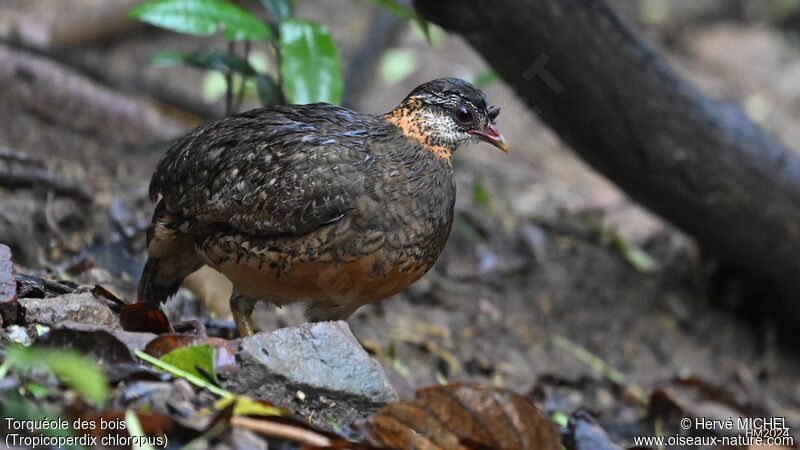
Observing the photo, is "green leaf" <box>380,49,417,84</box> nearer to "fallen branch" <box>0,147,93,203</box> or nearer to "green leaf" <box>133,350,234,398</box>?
"fallen branch" <box>0,147,93,203</box>

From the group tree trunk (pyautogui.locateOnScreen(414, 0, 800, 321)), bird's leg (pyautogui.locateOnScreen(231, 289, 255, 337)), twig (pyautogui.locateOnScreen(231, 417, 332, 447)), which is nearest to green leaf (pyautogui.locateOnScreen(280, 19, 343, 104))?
tree trunk (pyautogui.locateOnScreen(414, 0, 800, 321))

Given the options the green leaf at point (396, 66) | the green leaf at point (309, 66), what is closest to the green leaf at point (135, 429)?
the green leaf at point (309, 66)

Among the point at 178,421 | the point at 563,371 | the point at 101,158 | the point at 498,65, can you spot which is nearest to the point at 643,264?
the point at 563,371

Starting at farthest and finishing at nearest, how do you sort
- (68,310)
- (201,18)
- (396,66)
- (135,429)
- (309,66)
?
(396,66) → (201,18) → (309,66) → (68,310) → (135,429)

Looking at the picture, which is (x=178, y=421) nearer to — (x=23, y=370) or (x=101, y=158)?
(x=23, y=370)

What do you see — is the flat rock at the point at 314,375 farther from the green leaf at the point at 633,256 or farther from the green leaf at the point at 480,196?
the green leaf at the point at 633,256

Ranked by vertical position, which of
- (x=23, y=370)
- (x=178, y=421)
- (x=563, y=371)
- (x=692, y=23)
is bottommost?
(x=23, y=370)

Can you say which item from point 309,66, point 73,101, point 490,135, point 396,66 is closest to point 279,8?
point 309,66

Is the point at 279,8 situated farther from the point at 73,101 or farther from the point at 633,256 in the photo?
the point at 633,256
